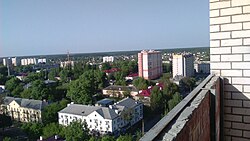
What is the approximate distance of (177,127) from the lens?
144 cm

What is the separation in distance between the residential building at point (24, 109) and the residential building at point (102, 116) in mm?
3339

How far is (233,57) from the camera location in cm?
278

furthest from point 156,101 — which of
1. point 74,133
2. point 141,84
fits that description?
point 74,133

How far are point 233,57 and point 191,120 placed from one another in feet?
4.62

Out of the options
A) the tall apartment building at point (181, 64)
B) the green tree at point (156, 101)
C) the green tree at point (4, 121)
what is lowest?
the green tree at point (4, 121)

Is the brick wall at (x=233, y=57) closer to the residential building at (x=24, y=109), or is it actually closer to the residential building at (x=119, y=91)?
the residential building at (x=24, y=109)

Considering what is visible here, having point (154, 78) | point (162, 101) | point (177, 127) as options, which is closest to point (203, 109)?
point (177, 127)

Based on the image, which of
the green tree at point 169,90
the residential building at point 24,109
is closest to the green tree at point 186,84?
the green tree at point 169,90

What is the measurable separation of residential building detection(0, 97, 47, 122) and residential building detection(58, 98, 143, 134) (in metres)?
3.34

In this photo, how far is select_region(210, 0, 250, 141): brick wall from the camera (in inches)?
107

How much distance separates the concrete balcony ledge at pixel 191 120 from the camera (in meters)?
1.38

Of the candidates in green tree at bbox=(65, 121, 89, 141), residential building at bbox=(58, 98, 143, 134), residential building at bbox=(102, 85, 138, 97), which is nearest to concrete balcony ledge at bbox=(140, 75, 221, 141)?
green tree at bbox=(65, 121, 89, 141)

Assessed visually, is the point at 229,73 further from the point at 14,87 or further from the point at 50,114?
the point at 14,87

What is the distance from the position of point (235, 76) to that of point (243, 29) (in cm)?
51
